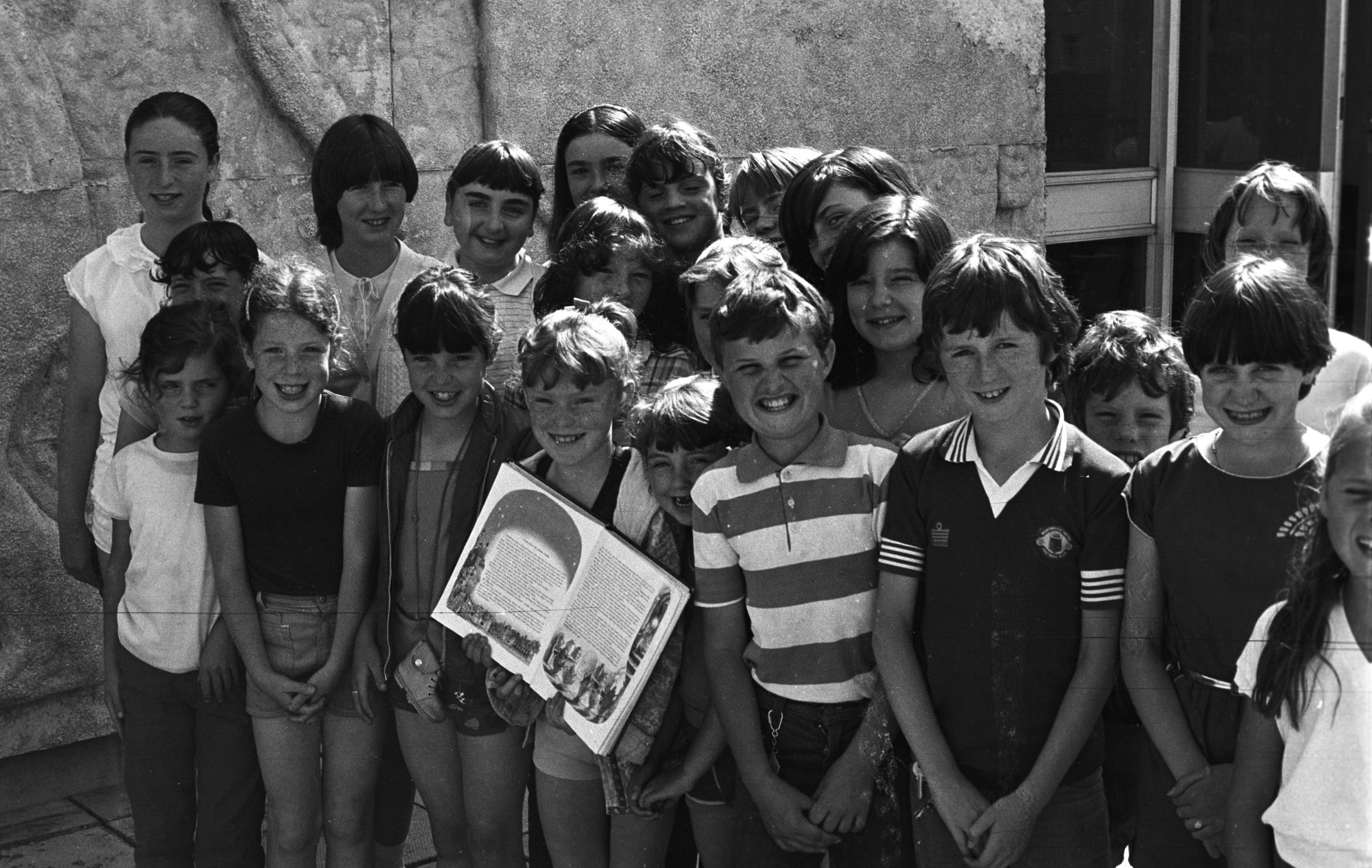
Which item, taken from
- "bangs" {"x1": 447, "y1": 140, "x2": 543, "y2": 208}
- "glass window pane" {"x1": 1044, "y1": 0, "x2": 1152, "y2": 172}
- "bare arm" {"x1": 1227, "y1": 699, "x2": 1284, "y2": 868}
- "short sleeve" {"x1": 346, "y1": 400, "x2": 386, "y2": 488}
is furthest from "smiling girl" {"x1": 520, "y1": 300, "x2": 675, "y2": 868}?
"glass window pane" {"x1": 1044, "y1": 0, "x2": 1152, "y2": 172}

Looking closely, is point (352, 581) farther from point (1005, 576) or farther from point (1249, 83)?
point (1249, 83)

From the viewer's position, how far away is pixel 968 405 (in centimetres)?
229

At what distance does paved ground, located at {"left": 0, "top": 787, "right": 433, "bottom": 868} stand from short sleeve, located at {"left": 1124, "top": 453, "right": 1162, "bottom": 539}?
190 centimetres

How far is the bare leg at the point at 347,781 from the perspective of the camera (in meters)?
2.61

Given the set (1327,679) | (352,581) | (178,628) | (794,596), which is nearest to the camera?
(1327,679)

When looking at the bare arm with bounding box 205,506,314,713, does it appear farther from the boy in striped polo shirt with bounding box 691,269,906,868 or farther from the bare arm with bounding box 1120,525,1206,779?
the bare arm with bounding box 1120,525,1206,779

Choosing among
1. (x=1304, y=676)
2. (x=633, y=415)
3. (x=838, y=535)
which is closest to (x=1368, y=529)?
(x=1304, y=676)

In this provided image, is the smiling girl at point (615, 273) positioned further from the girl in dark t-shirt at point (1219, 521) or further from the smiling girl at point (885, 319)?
the girl in dark t-shirt at point (1219, 521)

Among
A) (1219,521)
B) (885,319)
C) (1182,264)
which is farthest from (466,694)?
(1182,264)

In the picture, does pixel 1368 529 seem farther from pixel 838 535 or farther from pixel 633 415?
pixel 633 415

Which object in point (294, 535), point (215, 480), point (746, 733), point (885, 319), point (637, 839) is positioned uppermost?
point (885, 319)

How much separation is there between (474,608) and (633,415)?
42 centimetres

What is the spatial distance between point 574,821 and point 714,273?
96cm

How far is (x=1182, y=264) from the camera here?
5.09 m
